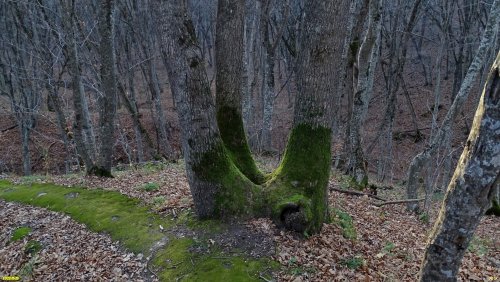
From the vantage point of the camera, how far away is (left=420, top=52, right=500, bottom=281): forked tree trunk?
3018 mm

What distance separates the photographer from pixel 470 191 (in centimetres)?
324

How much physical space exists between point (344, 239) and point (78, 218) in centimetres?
525

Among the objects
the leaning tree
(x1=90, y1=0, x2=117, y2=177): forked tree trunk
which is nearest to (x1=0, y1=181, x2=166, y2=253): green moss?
the leaning tree

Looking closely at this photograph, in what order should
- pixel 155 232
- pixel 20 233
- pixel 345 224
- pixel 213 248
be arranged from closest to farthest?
pixel 213 248, pixel 155 232, pixel 345 224, pixel 20 233

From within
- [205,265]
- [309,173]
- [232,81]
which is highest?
[232,81]

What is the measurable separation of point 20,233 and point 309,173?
18.8ft

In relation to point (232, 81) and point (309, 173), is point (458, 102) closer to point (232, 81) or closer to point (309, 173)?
point (309, 173)

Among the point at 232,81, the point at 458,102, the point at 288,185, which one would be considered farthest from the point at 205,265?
the point at 458,102

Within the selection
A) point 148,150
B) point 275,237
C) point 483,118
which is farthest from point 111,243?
point 148,150

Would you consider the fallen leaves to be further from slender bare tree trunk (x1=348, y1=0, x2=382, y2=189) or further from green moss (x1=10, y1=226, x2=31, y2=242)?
slender bare tree trunk (x1=348, y1=0, x2=382, y2=189)

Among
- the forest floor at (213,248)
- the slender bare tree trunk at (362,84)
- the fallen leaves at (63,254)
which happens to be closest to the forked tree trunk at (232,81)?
the forest floor at (213,248)

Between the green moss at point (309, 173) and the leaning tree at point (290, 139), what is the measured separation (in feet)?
0.05

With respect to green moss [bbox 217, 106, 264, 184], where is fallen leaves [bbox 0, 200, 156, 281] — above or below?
below

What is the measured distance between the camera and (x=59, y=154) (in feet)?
68.3
